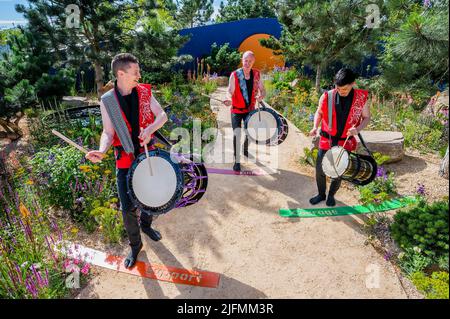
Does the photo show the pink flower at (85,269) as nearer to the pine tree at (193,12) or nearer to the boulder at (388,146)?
the boulder at (388,146)

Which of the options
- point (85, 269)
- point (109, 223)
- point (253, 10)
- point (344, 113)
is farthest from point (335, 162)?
point (253, 10)

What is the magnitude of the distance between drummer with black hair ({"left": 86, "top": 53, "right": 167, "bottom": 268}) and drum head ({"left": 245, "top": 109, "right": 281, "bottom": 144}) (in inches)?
65.8

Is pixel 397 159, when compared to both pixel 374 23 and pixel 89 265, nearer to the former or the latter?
pixel 374 23

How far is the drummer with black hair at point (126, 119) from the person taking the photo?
7.73 ft

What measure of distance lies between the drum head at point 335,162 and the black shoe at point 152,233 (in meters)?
1.95

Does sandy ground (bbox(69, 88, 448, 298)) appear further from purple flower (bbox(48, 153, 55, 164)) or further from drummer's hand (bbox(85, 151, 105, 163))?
purple flower (bbox(48, 153, 55, 164))

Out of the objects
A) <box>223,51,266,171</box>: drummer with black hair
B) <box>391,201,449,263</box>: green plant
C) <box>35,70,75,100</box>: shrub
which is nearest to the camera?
<box>391,201,449,263</box>: green plant

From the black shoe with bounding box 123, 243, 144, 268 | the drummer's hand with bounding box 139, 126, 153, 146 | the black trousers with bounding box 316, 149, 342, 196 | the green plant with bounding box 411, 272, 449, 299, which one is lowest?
the black shoe with bounding box 123, 243, 144, 268

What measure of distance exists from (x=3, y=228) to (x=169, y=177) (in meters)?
2.23

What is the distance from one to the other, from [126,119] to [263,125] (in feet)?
6.70

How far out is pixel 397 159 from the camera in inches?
178

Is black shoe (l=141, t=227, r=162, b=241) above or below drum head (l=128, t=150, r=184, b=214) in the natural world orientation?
below

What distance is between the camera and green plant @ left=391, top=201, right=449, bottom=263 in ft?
8.45

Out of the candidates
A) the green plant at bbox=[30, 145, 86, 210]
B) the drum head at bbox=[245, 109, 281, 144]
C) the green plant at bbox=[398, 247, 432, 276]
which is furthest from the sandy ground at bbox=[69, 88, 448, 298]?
the green plant at bbox=[30, 145, 86, 210]
